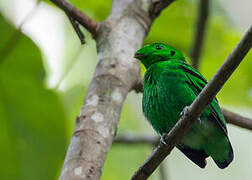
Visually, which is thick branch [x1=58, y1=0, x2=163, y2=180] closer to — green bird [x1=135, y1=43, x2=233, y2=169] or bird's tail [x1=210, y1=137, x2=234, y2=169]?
green bird [x1=135, y1=43, x2=233, y2=169]

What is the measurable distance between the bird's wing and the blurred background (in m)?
1.02

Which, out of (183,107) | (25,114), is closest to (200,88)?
(183,107)

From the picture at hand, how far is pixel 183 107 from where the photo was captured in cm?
365

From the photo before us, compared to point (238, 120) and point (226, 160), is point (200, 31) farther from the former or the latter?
point (226, 160)

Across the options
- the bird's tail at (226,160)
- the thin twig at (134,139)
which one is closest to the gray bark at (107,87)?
the bird's tail at (226,160)

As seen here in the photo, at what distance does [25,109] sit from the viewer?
13.1ft

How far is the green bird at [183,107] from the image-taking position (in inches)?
143

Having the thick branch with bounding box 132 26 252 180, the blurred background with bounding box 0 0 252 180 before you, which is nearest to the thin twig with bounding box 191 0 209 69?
the blurred background with bounding box 0 0 252 180

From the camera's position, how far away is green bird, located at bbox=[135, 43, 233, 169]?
3633 millimetres

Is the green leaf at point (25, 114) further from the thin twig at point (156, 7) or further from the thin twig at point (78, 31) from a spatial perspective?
the thin twig at point (156, 7)

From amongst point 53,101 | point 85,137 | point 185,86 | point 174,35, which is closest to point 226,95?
point 174,35

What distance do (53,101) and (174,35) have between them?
159 centimetres

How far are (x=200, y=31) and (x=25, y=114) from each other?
1.72m

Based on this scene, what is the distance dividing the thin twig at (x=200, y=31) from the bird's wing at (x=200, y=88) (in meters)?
0.63
